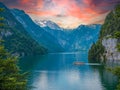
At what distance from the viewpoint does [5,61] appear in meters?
39.6

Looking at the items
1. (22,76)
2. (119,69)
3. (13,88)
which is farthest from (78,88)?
(119,69)

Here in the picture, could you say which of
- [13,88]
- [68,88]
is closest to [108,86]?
[68,88]

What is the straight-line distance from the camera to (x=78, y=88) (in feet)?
429

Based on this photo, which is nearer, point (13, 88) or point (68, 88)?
point (13, 88)

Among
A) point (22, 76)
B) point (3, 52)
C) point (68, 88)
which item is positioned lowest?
point (68, 88)

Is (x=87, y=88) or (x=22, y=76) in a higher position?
(x=22, y=76)

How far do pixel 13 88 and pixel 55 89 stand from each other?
8795cm

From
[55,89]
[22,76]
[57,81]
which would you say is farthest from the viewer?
[57,81]

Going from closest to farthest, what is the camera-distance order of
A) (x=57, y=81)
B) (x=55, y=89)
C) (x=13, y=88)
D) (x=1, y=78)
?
(x=1, y=78) → (x=13, y=88) → (x=55, y=89) → (x=57, y=81)

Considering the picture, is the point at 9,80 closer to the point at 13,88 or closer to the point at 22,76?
the point at 13,88

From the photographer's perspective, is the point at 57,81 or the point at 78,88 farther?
the point at 57,81

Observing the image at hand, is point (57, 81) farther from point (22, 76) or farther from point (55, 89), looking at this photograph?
point (22, 76)

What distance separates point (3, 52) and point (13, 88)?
4545 millimetres

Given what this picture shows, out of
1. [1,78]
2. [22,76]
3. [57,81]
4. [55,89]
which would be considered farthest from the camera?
[57,81]
